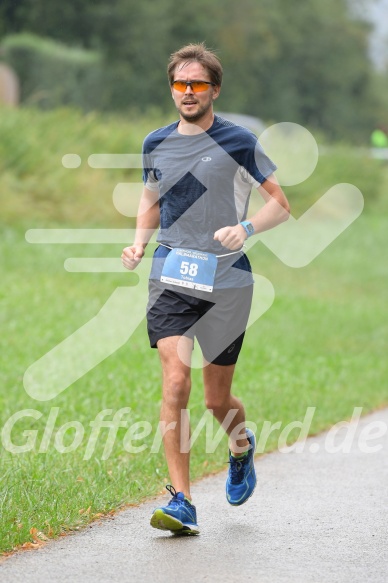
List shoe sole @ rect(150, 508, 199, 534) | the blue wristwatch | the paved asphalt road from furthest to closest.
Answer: the blue wristwatch, shoe sole @ rect(150, 508, 199, 534), the paved asphalt road

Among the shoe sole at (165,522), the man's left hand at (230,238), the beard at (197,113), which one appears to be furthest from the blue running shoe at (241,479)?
the beard at (197,113)

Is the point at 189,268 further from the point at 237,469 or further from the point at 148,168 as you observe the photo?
the point at 237,469

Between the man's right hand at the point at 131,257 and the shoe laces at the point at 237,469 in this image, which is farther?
the shoe laces at the point at 237,469

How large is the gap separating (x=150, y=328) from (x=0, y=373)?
502cm

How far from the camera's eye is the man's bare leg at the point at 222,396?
6.33 metres

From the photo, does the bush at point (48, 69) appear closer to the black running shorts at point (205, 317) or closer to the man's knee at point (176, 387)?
the black running shorts at point (205, 317)

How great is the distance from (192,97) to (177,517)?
195 cm

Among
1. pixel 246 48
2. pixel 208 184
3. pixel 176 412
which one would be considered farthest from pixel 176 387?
pixel 246 48

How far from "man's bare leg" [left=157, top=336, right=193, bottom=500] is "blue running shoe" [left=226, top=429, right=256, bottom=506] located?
557mm

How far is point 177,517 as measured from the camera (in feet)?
19.0

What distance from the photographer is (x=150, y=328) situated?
6.17 metres

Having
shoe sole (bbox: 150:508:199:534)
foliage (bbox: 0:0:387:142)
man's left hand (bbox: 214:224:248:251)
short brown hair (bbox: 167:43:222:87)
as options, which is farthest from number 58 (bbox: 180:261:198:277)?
foliage (bbox: 0:0:387:142)

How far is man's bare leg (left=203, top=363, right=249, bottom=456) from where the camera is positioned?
633cm

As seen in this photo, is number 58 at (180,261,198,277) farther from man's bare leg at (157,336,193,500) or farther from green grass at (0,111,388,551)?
green grass at (0,111,388,551)
